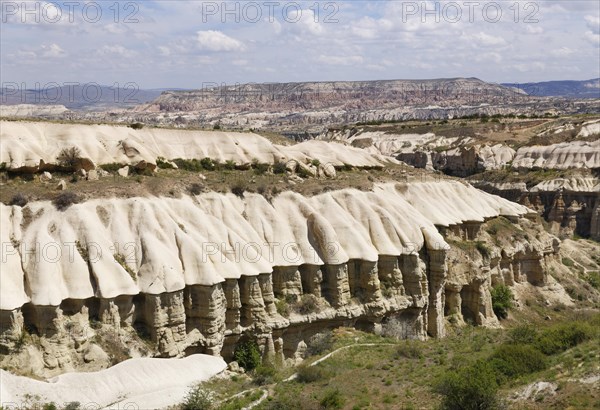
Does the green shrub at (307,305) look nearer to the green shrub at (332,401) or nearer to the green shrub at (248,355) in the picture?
the green shrub at (248,355)

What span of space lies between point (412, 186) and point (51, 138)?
25.7 meters

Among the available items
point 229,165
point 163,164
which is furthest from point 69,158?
point 229,165

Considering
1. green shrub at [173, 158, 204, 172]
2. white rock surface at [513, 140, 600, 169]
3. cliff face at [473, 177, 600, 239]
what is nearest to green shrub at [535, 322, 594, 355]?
green shrub at [173, 158, 204, 172]

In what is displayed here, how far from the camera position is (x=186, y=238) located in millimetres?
31906

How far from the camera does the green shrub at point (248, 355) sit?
32.2m

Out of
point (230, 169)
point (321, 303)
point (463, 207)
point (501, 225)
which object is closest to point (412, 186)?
point (463, 207)

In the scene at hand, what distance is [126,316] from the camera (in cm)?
2884

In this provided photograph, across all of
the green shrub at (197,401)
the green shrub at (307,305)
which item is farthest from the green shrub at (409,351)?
the green shrub at (197,401)

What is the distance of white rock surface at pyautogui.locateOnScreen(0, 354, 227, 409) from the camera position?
79.0 feet

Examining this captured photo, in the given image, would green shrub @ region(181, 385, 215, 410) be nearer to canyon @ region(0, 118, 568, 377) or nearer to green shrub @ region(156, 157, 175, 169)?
canyon @ region(0, 118, 568, 377)

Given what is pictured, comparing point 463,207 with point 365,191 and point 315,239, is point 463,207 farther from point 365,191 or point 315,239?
point 315,239

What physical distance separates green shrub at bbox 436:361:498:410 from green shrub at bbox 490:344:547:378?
165cm

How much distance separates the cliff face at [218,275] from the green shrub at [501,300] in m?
1.99

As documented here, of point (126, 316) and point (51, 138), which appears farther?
point (51, 138)
